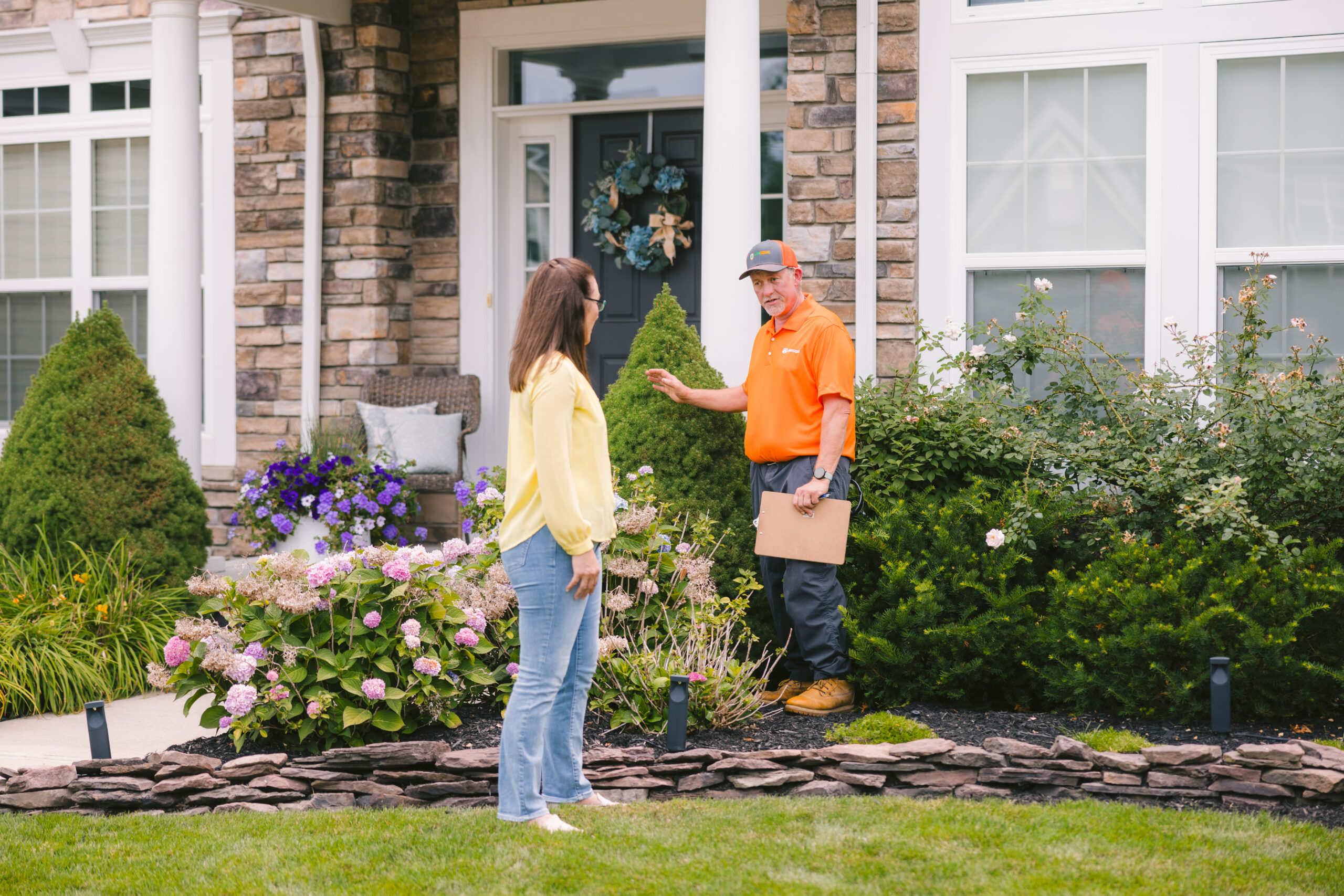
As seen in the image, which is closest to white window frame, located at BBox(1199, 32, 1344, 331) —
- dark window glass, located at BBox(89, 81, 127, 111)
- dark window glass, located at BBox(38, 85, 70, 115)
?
dark window glass, located at BBox(89, 81, 127, 111)

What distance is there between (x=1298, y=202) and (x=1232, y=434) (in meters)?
1.84

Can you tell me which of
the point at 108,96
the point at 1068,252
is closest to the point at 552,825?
the point at 1068,252

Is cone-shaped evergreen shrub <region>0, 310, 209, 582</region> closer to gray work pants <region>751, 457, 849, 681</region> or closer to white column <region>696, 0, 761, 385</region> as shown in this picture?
white column <region>696, 0, 761, 385</region>

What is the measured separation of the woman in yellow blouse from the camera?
9.93 feet

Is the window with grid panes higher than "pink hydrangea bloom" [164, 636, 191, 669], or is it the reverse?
the window with grid panes

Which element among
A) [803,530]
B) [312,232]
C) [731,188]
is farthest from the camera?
[312,232]

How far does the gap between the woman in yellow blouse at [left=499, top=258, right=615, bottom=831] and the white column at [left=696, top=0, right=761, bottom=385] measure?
205 centimetres

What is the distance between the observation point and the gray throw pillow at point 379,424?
6934 millimetres

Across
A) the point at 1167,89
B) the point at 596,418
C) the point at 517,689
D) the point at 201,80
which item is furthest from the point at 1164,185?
the point at 201,80

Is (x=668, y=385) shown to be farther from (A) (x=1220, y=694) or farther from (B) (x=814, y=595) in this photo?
(A) (x=1220, y=694)

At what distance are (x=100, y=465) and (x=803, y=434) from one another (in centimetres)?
324

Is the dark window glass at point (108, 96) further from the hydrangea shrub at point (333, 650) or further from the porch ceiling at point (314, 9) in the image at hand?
the hydrangea shrub at point (333, 650)

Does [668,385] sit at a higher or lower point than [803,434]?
higher

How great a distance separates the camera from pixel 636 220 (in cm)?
703
